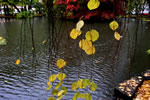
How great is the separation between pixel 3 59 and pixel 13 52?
0.53 m

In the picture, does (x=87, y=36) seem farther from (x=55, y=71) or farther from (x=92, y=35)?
(x=55, y=71)

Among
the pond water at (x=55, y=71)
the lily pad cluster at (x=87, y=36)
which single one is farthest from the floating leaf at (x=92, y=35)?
the pond water at (x=55, y=71)

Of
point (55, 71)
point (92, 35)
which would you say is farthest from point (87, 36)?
point (55, 71)

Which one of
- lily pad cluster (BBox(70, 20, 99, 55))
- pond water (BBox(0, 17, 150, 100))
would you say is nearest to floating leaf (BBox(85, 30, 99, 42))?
lily pad cluster (BBox(70, 20, 99, 55))

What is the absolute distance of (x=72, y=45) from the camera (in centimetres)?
501

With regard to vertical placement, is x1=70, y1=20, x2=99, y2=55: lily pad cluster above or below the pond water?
above

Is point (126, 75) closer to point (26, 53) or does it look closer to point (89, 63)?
point (89, 63)

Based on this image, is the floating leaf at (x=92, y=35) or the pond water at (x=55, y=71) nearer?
the floating leaf at (x=92, y=35)

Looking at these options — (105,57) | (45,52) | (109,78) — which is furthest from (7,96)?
(105,57)

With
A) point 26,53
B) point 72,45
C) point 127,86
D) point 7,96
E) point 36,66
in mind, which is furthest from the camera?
point 72,45

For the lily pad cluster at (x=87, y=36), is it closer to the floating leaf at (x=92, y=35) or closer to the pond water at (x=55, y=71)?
the floating leaf at (x=92, y=35)

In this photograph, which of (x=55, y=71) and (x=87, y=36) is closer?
(x=87, y=36)

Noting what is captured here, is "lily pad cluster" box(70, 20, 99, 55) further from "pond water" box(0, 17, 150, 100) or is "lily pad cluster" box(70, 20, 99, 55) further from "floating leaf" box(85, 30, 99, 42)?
"pond water" box(0, 17, 150, 100)

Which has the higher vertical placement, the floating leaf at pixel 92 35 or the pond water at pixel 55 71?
the floating leaf at pixel 92 35
